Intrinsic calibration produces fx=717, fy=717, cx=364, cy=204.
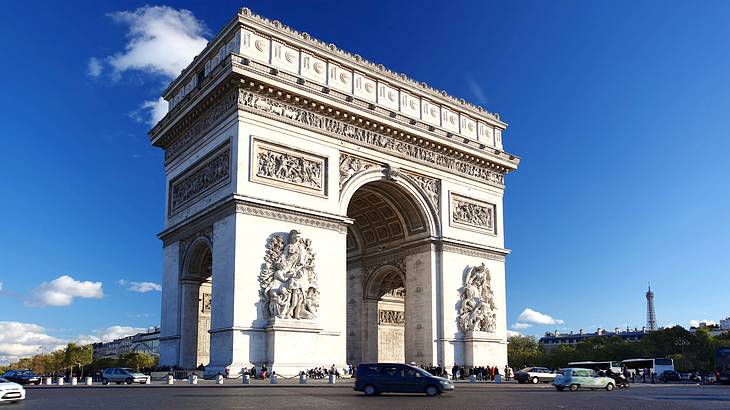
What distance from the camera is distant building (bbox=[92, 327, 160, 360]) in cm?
13588

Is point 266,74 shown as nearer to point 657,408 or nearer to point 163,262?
point 163,262

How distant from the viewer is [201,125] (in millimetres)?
33250

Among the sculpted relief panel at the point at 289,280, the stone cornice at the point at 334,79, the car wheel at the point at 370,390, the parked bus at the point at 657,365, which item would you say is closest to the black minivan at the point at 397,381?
the car wheel at the point at 370,390

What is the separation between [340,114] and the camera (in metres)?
33.2

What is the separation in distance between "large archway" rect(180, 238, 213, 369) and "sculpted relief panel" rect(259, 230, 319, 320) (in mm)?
4435

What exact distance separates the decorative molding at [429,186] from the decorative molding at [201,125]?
9.97 m

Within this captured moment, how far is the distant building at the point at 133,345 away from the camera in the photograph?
135875 millimetres

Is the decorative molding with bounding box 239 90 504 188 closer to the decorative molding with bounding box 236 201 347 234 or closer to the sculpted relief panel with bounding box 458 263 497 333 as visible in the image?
the decorative molding with bounding box 236 201 347 234

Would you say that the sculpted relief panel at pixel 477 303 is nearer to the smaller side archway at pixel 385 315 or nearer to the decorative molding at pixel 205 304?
the smaller side archway at pixel 385 315

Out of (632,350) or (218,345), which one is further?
(632,350)

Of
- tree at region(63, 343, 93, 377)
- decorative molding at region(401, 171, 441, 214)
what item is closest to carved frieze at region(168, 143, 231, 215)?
decorative molding at region(401, 171, 441, 214)

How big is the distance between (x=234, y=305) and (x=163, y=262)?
9.28 m

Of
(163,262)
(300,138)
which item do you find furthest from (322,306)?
(163,262)

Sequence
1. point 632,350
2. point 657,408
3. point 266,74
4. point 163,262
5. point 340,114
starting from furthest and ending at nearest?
point 632,350 → point 163,262 → point 340,114 → point 266,74 → point 657,408
